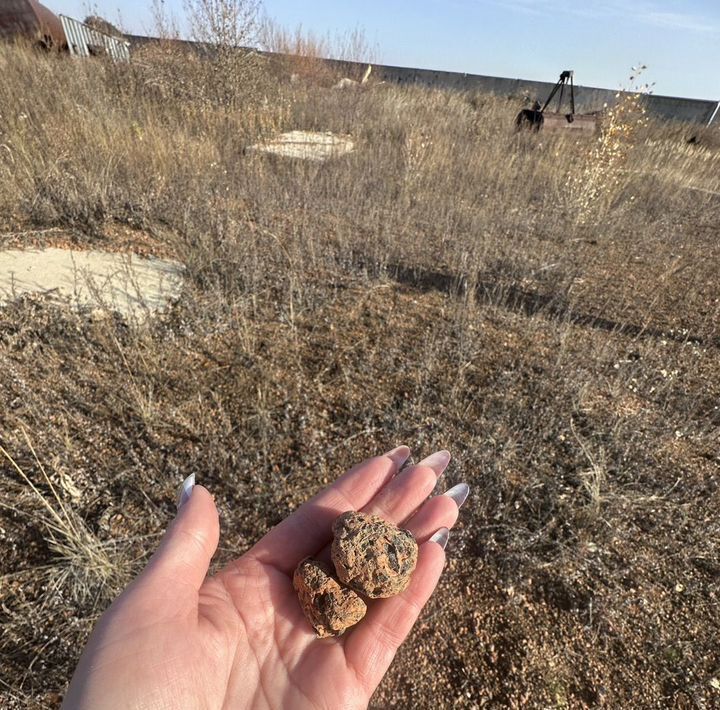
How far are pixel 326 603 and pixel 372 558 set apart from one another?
195 mm

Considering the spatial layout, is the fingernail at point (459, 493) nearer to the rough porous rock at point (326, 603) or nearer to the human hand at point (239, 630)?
the human hand at point (239, 630)

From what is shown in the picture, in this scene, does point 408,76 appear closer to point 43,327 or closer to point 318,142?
point 318,142

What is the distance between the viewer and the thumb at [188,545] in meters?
1.27

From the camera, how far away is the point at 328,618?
1.38 meters

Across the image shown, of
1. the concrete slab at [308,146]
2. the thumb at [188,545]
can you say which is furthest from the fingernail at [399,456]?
the concrete slab at [308,146]

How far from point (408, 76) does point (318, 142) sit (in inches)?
724

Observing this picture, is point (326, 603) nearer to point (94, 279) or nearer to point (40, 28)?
point (94, 279)

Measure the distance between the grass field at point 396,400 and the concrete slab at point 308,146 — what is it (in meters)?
1.27

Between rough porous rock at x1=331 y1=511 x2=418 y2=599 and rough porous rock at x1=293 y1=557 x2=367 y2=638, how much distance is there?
1.6 inches

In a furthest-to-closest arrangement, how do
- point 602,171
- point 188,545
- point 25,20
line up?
point 25,20 → point 602,171 → point 188,545

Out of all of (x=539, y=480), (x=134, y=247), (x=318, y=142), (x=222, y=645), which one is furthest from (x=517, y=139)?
(x=222, y=645)

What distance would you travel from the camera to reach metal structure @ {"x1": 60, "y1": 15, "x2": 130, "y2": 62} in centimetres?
1116

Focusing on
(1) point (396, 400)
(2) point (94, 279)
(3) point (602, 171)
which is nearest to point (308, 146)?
(3) point (602, 171)

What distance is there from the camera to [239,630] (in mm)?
1409
